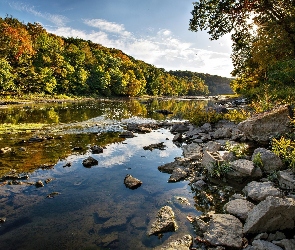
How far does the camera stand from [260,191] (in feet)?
23.9

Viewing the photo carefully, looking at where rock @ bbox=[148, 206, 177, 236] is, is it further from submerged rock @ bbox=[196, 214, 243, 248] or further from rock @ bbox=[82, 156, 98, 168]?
rock @ bbox=[82, 156, 98, 168]

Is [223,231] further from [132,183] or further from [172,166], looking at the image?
[172,166]

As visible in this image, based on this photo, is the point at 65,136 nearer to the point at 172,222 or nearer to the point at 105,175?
the point at 105,175

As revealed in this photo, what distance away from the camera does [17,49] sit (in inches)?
2016

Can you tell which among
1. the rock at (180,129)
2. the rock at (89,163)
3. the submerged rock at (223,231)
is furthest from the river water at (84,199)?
the rock at (180,129)

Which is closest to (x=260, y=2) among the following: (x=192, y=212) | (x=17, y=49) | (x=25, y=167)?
(x=192, y=212)

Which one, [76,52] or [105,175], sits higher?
[76,52]

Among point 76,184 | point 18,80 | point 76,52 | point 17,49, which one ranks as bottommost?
point 76,184

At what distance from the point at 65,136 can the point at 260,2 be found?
14.8 meters

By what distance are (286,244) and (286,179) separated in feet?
11.3

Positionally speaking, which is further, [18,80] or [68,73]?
[68,73]

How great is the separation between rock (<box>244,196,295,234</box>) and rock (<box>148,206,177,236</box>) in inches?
70.7

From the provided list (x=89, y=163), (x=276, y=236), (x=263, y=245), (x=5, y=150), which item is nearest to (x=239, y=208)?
(x=276, y=236)

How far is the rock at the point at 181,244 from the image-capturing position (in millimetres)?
5363
